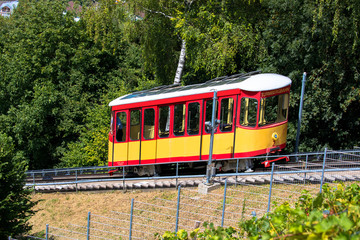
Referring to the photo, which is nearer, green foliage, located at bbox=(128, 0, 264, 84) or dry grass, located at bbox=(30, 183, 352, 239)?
dry grass, located at bbox=(30, 183, 352, 239)

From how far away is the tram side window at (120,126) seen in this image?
1739 cm

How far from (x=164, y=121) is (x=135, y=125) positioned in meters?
1.52

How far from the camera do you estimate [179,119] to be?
51.6 feet

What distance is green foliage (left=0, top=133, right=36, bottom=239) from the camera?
1202cm

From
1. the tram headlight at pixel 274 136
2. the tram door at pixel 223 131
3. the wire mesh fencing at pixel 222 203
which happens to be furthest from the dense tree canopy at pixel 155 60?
the wire mesh fencing at pixel 222 203

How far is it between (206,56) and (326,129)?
6988 mm

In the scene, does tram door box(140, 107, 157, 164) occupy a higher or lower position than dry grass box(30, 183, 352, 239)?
higher

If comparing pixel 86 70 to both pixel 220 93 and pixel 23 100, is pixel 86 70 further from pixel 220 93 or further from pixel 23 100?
pixel 220 93

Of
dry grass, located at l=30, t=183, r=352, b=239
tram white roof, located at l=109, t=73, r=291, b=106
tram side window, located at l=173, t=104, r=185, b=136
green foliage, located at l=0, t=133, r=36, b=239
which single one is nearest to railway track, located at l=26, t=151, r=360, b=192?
dry grass, located at l=30, t=183, r=352, b=239

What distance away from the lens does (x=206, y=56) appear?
20.6 m

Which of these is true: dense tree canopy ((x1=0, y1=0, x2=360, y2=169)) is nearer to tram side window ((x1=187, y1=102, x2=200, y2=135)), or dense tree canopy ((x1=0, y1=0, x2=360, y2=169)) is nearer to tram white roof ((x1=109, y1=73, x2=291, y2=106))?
tram white roof ((x1=109, y1=73, x2=291, y2=106))

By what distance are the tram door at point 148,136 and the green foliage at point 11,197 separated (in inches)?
189

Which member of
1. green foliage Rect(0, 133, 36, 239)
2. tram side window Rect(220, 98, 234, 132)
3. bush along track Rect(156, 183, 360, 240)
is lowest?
green foliage Rect(0, 133, 36, 239)

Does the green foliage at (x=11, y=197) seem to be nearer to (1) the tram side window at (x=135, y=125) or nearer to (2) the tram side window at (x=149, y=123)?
(1) the tram side window at (x=135, y=125)
